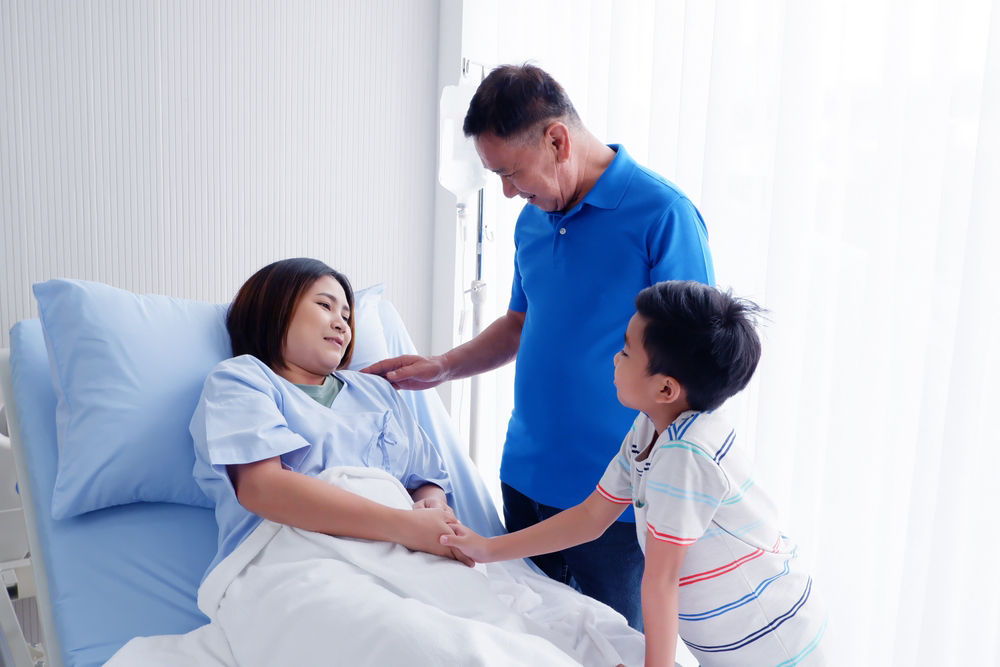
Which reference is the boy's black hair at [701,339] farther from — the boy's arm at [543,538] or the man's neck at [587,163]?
the man's neck at [587,163]

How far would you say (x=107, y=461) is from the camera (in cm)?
136

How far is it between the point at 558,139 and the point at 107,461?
995 mm

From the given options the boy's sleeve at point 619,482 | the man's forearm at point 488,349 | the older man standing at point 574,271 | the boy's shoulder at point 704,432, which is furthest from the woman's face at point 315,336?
the boy's shoulder at point 704,432

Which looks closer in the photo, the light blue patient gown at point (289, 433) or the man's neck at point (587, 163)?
the light blue patient gown at point (289, 433)

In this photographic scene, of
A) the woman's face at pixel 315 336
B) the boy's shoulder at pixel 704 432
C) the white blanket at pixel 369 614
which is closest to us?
the white blanket at pixel 369 614

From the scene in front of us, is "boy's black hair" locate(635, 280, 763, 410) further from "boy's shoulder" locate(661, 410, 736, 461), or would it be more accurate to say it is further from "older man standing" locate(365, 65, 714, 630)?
"older man standing" locate(365, 65, 714, 630)

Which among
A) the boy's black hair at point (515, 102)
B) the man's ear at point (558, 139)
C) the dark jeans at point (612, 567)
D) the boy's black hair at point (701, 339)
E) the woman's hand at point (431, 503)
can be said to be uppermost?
the boy's black hair at point (515, 102)

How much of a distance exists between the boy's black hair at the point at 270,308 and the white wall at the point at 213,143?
622mm

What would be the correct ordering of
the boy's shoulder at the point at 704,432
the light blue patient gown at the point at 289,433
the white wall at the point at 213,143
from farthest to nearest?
the white wall at the point at 213,143, the light blue patient gown at the point at 289,433, the boy's shoulder at the point at 704,432

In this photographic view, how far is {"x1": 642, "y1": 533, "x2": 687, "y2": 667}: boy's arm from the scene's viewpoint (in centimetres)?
98

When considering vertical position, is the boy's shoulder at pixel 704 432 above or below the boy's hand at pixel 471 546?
above

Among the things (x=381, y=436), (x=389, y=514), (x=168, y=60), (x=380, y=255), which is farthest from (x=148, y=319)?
(x=380, y=255)

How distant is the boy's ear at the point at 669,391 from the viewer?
3.38ft

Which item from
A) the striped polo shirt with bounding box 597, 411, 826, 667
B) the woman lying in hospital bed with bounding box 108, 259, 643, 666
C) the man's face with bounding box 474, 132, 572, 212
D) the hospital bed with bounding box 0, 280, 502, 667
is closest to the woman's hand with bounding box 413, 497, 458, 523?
the woman lying in hospital bed with bounding box 108, 259, 643, 666
